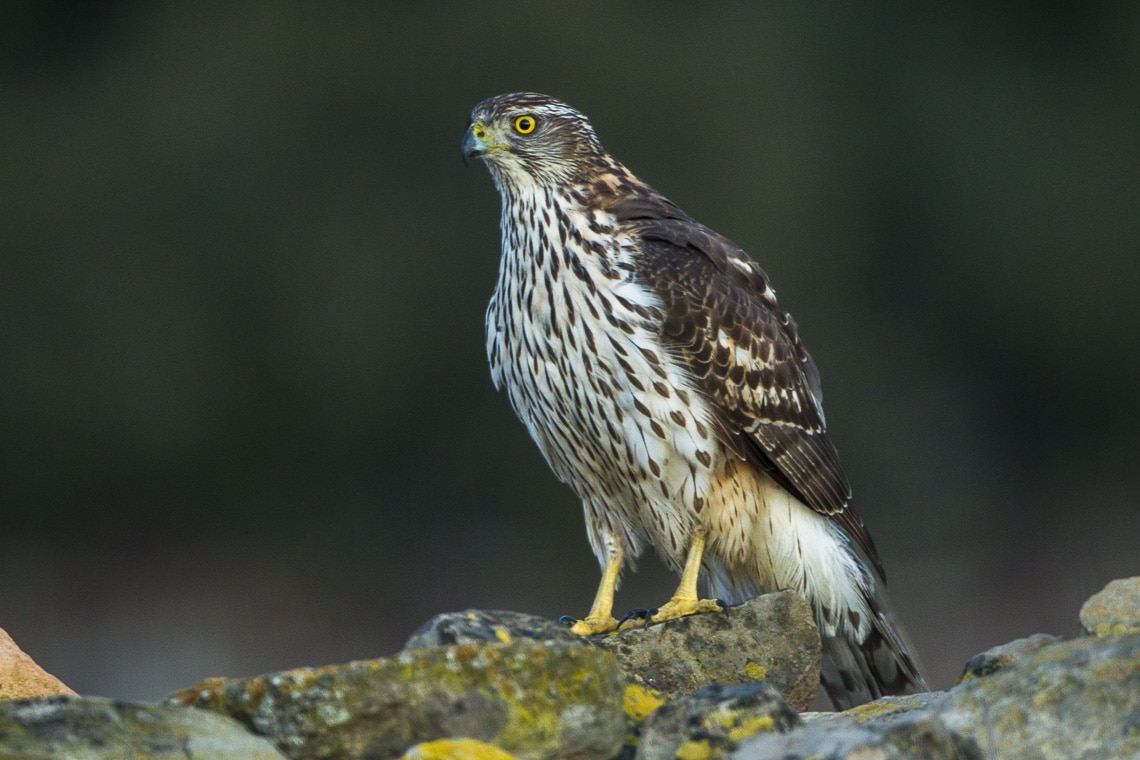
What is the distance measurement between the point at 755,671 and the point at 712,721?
61.5 inches

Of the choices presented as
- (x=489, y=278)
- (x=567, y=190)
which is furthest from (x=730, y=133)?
(x=567, y=190)

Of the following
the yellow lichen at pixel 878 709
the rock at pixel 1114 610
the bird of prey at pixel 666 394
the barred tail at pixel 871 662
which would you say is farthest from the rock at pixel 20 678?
the barred tail at pixel 871 662

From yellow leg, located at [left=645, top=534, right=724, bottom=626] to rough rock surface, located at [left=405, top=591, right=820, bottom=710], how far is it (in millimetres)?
140

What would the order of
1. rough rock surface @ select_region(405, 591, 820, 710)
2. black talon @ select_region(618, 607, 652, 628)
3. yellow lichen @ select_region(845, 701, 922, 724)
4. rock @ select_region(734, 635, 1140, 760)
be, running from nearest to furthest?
1. rock @ select_region(734, 635, 1140, 760)
2. yellow lichen @ select_region(845, 701, 922, 724)
3. rough rock surface @ select_region(405, 591, 820, 710)
4. black talon @ select_region(618, 607, 652, 628)

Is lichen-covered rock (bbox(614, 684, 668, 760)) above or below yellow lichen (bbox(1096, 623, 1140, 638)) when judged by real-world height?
below

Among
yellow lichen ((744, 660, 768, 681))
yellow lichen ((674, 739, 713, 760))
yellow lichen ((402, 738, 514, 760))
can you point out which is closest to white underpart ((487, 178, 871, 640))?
yellow lichen ((744, 660, 768, 681))

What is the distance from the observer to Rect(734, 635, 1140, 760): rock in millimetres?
2734

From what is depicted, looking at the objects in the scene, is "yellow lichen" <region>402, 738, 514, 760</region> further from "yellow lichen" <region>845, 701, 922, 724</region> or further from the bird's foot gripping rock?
the bird's foot gripping rock

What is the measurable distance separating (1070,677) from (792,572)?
2.77 metres

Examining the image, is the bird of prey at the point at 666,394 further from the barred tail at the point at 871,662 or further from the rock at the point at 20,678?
the rock at the point at 20,678

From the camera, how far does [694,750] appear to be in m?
2.97

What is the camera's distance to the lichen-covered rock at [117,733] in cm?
276

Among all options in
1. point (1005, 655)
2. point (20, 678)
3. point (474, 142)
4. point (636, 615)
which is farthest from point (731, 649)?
point (474, 142)

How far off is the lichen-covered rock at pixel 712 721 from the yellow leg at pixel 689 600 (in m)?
1.65
